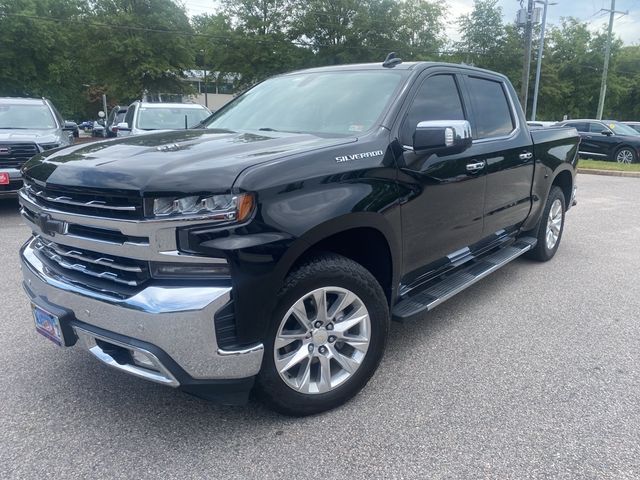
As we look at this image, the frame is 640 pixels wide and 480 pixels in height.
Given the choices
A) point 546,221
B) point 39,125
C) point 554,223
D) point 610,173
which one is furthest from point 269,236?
point 610,173

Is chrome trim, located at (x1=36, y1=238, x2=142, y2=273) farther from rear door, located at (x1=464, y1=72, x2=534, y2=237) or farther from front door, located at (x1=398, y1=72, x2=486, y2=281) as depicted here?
rear door, located at (x1=464, y1=72, x2=534, y2=237)

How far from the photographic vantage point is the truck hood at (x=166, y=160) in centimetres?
221

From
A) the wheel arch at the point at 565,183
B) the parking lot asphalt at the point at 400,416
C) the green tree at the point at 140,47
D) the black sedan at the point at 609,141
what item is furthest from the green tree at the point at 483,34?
the parking lot asphalt at the point at 400,416

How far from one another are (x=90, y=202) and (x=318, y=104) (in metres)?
1.72

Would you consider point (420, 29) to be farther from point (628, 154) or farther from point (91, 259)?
point (91, 259)

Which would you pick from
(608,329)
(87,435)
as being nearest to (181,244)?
(87,435)

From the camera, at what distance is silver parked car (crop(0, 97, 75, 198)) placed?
7.39m

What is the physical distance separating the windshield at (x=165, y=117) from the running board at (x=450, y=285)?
292 inches

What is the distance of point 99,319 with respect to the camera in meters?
2.32

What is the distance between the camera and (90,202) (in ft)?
7.79

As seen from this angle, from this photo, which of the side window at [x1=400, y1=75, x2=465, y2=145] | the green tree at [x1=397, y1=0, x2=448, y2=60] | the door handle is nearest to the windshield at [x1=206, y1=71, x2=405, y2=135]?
the side window at [x1=400, y1=75, x2=465, y2=145]

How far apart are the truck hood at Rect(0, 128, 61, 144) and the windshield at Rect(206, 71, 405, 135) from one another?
500 centimetres

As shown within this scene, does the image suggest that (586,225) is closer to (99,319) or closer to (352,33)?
(99,319)

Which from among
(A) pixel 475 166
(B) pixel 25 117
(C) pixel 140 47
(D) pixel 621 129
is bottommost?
(D) pixel 621 129
